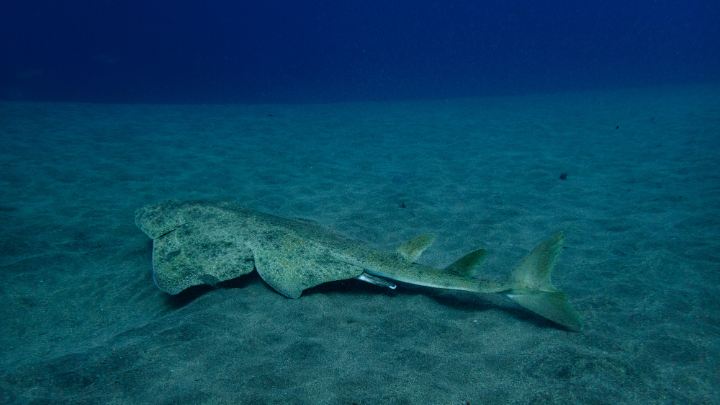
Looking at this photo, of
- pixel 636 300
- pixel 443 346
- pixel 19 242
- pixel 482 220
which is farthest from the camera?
pixel 482 220

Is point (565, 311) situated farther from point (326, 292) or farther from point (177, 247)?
point (177, 247)

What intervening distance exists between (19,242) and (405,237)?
17.9 ft

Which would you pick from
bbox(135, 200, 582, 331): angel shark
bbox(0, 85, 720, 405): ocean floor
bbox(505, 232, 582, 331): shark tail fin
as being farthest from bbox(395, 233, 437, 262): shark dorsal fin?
bbox(505, 232, 582, 331): shark tail fin

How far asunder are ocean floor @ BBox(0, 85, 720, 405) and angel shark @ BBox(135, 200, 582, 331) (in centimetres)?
24

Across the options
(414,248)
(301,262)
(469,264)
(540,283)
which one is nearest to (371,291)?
(414,248)

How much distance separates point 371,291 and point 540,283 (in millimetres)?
1784

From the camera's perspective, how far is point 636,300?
3.31 metres

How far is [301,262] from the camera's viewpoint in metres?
3.59

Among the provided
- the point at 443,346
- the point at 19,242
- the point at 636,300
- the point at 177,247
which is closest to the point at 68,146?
the point at 19,242

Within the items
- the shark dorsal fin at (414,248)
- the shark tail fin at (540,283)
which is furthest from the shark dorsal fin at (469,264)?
the shark dorsal fin at (414,248)

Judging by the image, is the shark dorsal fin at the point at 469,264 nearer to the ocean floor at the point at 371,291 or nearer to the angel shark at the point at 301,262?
the angel shark at the point at 301,262

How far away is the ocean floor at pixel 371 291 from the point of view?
2348 mm

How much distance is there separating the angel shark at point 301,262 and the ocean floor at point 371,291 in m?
0.24

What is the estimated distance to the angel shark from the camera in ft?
10.7
